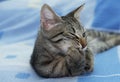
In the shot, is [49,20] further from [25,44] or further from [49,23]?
[25,44]

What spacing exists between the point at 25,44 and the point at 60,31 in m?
0.53

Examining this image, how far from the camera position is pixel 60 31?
1097 millimetres

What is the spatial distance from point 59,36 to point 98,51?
0.43 meters

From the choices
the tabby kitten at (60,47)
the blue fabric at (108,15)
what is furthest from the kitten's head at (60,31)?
the blue fabric at (108,15)

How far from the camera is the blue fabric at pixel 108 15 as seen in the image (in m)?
1.67

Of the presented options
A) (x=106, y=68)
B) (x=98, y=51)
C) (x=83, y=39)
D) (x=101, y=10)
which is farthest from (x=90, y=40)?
(x=83, y=39)

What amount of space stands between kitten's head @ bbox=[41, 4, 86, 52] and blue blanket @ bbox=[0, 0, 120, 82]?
14 centimetres

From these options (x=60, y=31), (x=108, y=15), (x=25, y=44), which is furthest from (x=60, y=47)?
(x=108, y=15)

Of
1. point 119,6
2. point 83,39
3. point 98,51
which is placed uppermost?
point 83,39

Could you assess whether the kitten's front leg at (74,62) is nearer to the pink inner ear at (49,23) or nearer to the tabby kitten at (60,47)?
the tabby kitten at (60,47)

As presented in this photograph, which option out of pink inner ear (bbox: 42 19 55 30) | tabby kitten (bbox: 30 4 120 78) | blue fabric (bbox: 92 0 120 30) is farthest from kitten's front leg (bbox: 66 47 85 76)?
blue fabric (bbox: 92 0 120 30)

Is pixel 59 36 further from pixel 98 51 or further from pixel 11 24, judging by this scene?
pixel 11 24

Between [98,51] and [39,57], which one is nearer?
[39,57]

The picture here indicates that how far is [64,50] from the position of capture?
3.69ft
